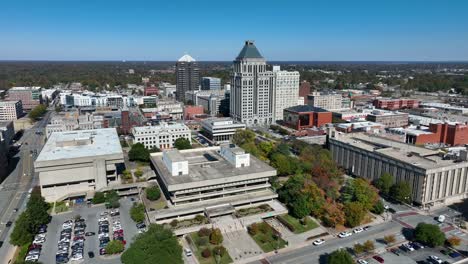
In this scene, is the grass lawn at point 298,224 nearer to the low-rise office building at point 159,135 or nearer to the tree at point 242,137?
the tree at point 242,137

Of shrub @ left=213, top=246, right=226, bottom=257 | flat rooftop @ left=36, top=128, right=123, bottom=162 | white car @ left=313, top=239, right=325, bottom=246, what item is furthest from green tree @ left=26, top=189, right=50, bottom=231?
white car @ left=313, top=239, right=325, bottom=246

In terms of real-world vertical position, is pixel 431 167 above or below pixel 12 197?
above

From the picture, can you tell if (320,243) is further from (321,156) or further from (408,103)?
(408,103)

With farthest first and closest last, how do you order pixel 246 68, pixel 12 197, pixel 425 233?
pixel 246 68, pixel 12 197, pixel 425 233

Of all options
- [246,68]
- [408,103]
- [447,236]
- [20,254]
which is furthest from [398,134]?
[20,254]

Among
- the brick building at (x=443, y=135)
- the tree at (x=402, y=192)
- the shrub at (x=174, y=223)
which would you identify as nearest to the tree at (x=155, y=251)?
the shrub at (x=174, y=223)

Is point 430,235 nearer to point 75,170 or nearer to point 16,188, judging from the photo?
point 75,170
